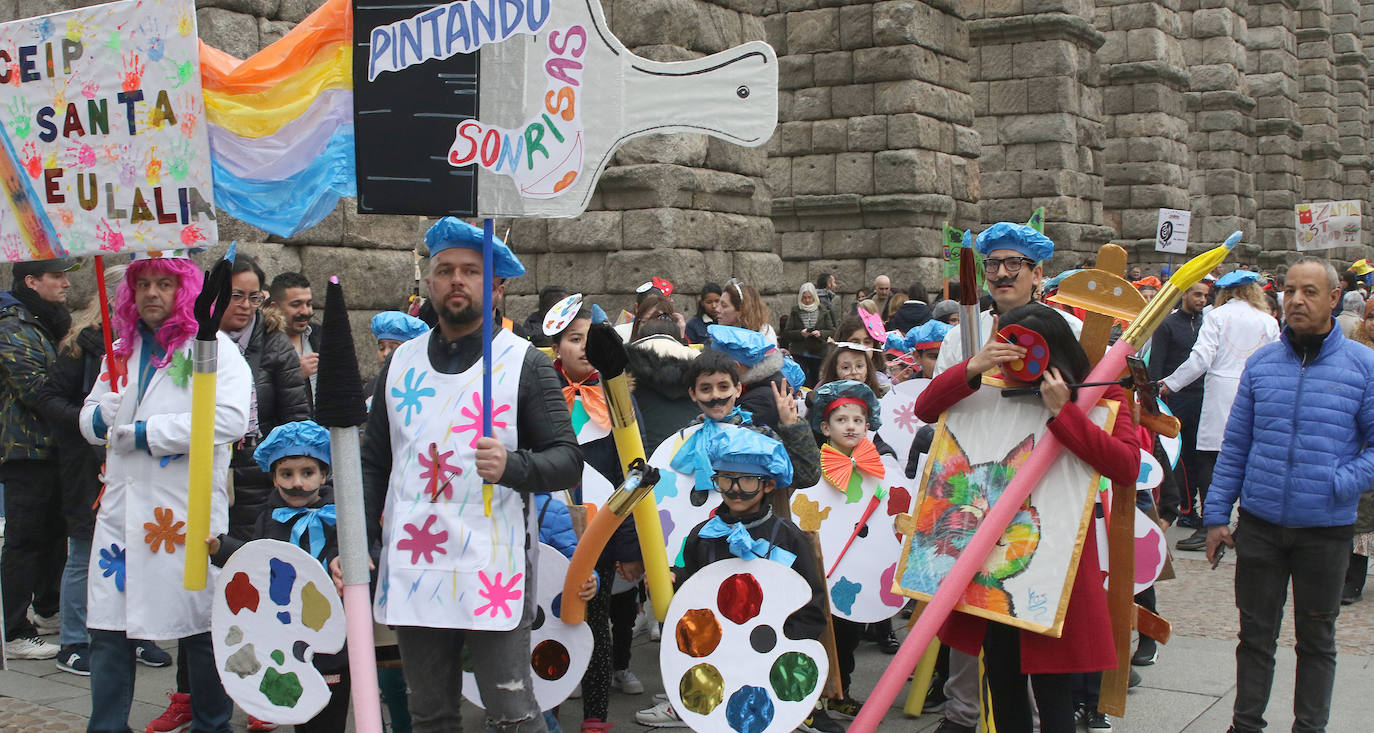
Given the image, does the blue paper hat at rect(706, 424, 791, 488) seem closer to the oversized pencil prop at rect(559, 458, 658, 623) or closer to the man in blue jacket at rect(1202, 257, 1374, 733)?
the oversized pencil prop at rect(559, 458, 658, 623)

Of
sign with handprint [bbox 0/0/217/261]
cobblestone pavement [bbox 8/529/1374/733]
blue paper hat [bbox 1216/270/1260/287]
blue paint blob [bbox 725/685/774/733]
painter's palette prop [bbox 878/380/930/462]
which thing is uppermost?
sign with handprint [bbox 0/0/217/261]

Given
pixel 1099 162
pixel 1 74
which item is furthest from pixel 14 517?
pixel 1099 162

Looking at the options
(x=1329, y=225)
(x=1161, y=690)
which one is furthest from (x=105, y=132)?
(x=1329, y=225)

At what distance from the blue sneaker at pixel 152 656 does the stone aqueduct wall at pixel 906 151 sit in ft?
8.80

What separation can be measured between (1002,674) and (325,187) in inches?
97.6

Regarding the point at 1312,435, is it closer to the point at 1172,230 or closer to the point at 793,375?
the point at 793,375

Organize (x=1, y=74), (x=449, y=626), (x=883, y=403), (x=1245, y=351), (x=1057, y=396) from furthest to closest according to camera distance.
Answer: (x=1245, y=351), (x=883, y=403), (x=1, y=74), (x=1057, y=396), (x=449, y=626)

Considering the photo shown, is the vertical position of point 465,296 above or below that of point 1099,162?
below

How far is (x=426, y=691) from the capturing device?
12.4 feet

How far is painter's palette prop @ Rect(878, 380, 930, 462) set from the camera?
6699mm

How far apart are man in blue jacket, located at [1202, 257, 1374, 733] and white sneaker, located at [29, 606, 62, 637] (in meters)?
5.50

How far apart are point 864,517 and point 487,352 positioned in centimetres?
225

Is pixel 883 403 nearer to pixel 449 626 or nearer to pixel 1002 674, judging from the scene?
pixel 1002 674

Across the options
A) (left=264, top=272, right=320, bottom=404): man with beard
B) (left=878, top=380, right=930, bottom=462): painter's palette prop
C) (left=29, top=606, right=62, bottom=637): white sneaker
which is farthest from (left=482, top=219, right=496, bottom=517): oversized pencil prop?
(left=29, top=606, right=62, bottom=637): white sneaker
